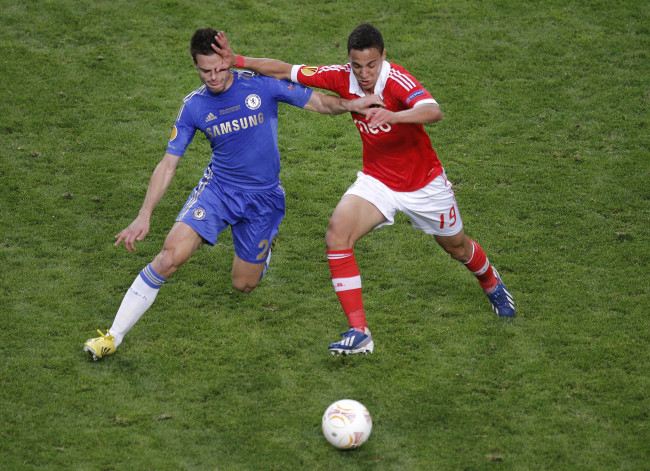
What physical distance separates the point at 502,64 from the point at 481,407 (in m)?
7.64

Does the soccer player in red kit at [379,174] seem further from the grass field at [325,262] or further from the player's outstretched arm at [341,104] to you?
the grass field at [325,262]

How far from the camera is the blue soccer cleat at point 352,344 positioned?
21.5 ft

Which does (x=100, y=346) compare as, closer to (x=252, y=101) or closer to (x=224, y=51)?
(x=252, y=101)

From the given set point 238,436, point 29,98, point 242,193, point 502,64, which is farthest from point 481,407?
point 29,98

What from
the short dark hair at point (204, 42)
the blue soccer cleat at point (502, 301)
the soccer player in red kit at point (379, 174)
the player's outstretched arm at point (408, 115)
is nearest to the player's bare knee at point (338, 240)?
the soccer player in red kit at point (379, 174)

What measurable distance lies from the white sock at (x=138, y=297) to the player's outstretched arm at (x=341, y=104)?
2098 millimetres

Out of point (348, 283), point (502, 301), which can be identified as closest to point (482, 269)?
point (502, 301)

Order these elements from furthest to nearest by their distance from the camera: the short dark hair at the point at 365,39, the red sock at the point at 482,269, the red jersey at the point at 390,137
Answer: the red sock at the point at 482,269
the red jersey at the point at 390,137
the short dark hair at the point at 365,39

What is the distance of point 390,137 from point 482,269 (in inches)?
64.4

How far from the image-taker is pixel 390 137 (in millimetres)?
6930

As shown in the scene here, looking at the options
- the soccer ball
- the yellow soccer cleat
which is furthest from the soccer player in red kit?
the yellow soccer cleat

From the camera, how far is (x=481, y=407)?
624 cm

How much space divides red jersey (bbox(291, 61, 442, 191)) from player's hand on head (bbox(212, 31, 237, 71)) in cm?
63

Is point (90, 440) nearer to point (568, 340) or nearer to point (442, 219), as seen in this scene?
point (442, 219)
